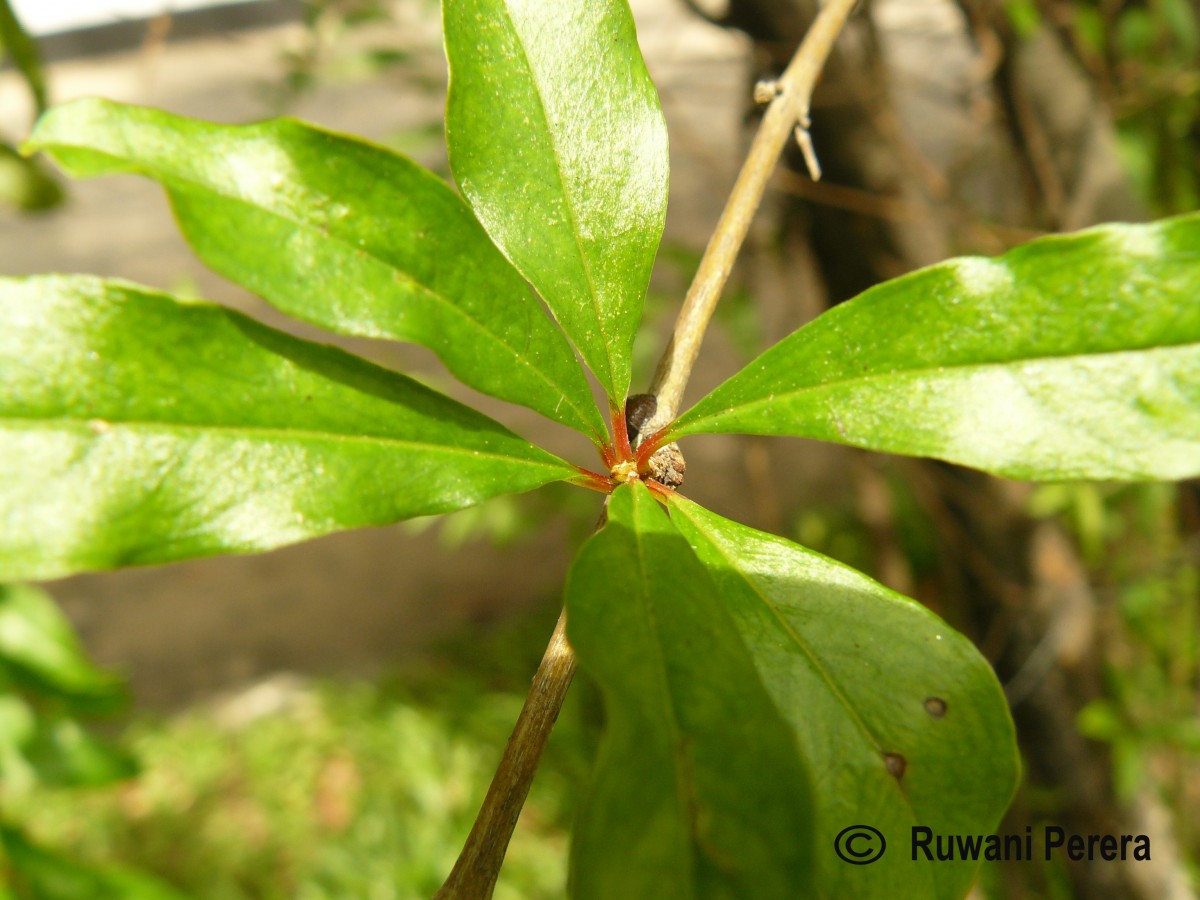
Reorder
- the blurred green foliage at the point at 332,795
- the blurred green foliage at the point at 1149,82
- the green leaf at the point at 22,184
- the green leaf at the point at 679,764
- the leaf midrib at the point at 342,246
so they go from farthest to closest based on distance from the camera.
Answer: the blurred green foliage at the point at 332,795, the blurred green foliage at the point at 1149,82, the green leaf at the point at 22,184, the leaf midrib at the point at 342,246, the green leaf at the point at 679,764

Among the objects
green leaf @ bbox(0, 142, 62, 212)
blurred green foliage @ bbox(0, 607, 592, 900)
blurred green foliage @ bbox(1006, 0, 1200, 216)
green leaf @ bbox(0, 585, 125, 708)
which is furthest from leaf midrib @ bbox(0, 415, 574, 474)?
blurred green foliage @ bbox(0, 607, 592, 900)

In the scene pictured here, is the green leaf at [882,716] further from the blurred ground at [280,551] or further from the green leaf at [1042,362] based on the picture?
the blurred ground at [280,551]

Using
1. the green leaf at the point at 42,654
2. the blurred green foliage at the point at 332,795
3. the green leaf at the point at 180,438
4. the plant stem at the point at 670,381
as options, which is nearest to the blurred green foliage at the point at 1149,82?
the plant stem at the point at 670,381

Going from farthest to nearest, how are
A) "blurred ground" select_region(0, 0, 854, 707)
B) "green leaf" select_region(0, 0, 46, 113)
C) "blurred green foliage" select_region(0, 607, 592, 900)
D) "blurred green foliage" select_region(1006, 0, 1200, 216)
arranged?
"blurred ground" select_region(0, 0, 854, 707)
"blurred green foliage" select_region(0, 607, 592, 900)
"blurred green foliage" select_region(1006, 0, 1200, 216)
"green leaf" select_region(0, 0, 46, 113)

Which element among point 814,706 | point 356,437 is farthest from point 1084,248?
point 356,437

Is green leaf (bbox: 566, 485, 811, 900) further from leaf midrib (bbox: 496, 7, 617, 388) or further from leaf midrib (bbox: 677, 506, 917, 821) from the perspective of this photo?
leaf midrib (bbox: 496, 7, 617, 388)

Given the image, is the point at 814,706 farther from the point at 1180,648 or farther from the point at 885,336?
the point at 1180,648

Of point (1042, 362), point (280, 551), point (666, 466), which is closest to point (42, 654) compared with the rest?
point (666, 466)
